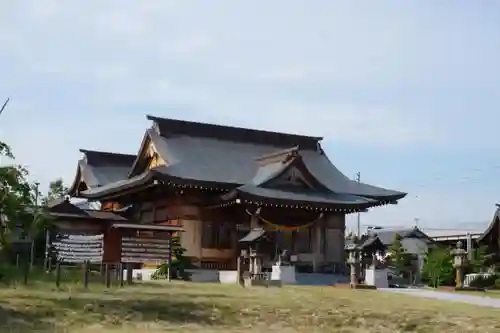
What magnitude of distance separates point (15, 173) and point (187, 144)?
75.6ft

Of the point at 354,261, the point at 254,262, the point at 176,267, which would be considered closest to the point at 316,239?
the point at 254,262

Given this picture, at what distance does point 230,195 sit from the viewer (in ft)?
106

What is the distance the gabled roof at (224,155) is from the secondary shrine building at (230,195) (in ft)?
0.19

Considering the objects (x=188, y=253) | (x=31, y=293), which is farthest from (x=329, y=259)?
(x=31, y=293)

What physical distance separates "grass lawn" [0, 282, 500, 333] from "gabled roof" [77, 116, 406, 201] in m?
16.0

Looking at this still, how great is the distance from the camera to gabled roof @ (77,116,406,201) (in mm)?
35531

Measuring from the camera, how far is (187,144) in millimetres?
38719

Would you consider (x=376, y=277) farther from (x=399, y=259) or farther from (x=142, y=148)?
(x=142, y=148)

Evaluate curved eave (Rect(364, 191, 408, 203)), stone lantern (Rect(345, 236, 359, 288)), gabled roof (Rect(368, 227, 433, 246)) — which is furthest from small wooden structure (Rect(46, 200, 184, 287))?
gabled roof (Rect(368, 227, 433, 246))

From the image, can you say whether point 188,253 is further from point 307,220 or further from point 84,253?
point 84,253

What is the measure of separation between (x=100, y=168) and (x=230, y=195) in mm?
15823

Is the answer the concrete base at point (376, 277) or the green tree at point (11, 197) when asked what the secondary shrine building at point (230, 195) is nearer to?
the concrete base at point (376, 277)

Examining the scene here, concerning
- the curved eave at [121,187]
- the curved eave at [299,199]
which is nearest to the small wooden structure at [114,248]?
A: the curved eave at [121,187]

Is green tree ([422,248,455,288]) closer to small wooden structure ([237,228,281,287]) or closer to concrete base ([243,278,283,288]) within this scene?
small wooden structure ([237,228,281,287])
